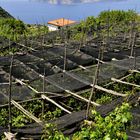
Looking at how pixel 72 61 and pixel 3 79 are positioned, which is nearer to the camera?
pixel 3 79

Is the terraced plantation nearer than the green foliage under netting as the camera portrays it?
No

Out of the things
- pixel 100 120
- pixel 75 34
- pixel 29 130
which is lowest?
pixel 75 34

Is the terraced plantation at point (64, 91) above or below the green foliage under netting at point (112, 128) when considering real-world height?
below

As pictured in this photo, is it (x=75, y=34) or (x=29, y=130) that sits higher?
(x=29, y=130)

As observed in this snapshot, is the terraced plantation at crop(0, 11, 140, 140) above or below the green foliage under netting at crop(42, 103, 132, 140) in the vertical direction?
below

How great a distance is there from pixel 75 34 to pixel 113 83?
600 inches

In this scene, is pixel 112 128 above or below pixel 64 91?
above

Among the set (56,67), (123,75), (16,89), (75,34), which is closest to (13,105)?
(16,89)

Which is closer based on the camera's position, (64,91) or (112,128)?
(112,128)

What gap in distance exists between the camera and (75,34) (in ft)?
85.8

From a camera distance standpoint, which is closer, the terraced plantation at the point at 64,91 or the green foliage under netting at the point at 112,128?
the green foliage under netting at the point at 112,128

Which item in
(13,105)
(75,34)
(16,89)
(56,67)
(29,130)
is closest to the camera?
(29,130)

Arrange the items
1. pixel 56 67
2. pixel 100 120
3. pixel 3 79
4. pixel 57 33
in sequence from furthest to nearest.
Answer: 1. pixel 57 33
2. pixel 56 67
3. pixel 3 79
4. pixel 100 120

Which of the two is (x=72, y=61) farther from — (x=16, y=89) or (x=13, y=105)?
(x=13, y=105)
